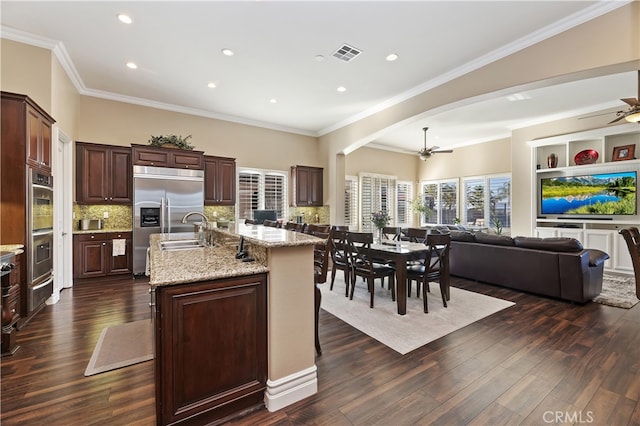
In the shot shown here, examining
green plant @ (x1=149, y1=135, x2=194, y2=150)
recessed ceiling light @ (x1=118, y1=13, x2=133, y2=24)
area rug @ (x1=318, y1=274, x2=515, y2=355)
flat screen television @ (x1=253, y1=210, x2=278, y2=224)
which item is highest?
recessed ceiling light @ (x1=118, y1=13, x2=133, y2=24)

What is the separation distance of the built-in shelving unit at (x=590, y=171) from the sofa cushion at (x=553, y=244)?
2.88 meters

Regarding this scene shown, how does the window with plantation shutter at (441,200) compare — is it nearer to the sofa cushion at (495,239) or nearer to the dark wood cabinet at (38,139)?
the sofa cushion at (495,239)

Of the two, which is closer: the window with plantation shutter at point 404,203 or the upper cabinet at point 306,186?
the upper cabinet at point 306,186

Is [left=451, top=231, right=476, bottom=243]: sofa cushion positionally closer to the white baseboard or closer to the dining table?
the dining table

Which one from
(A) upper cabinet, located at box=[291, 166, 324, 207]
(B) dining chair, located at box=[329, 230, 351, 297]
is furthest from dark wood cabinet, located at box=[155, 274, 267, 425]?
(A) upper cabinet, located at box=[291, 166, 324, 207]

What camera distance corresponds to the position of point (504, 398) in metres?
1.98

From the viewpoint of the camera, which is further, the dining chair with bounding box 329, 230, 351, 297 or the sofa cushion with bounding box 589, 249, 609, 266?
the dining chair with bounding box 329, 230, 351, 297

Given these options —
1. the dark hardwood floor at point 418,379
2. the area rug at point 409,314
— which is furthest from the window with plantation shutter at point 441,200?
the dark hardwood floor at point 418,379

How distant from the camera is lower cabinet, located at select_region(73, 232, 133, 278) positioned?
16.1ft

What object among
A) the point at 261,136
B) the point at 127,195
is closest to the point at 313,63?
the point at 261,136

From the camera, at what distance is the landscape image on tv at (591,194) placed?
570cm

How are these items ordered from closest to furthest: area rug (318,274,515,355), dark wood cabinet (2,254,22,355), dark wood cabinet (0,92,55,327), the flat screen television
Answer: dark wood cabinet (2,254,22,355) → area rug (318,274,515,355) → dark wood cabinet (0,92,55,327) → the flat screen television

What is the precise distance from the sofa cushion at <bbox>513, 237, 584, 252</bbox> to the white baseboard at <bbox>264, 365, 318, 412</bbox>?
13.1 feet

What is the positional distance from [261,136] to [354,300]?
16.5 ft
